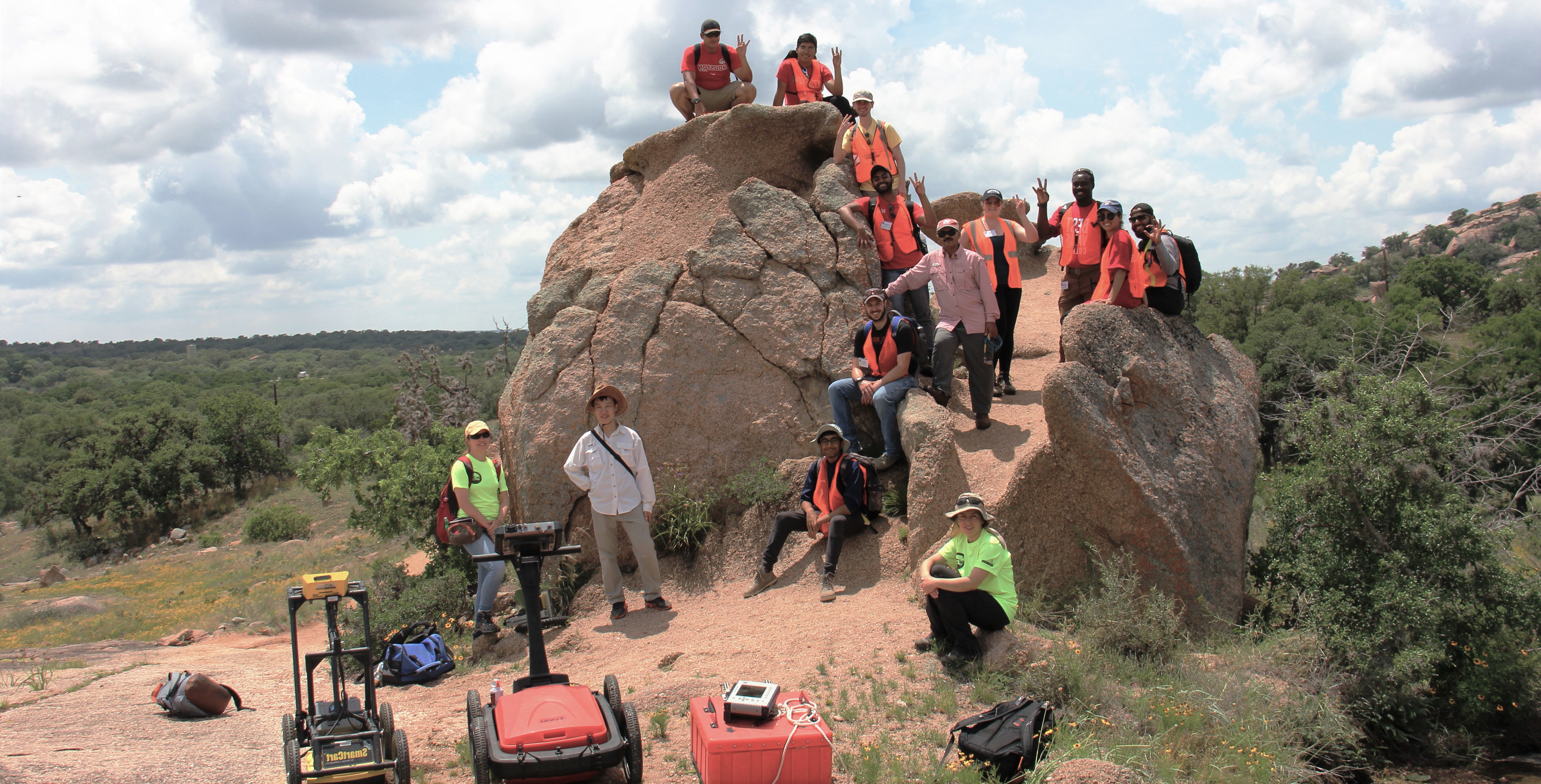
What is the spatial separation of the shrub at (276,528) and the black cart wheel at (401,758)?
81.1ft

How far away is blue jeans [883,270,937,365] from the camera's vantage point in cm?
807

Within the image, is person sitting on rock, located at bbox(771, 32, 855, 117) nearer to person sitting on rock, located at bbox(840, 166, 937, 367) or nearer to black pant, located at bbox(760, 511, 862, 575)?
person sitting on rock, located at bbox(840, 166, 937, 367)

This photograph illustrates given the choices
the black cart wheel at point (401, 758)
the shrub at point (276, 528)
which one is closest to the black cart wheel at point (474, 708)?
the black cart wheel at point (401, 758)

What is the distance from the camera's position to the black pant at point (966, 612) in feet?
17.4

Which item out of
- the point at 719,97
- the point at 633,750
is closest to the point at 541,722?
the point at 633,750

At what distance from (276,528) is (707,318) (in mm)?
23555

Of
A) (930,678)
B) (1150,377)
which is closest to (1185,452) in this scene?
(1150,377)

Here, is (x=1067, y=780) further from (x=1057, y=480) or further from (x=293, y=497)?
(x=293, y=497)

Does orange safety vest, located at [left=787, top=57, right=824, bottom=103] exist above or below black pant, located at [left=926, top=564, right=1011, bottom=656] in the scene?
above

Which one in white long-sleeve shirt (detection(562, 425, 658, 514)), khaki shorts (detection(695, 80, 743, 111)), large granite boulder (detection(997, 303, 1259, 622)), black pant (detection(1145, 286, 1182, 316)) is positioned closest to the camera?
large granite boulder (detection(997, 303, 1259, 622))

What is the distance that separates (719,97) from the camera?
9.45 m

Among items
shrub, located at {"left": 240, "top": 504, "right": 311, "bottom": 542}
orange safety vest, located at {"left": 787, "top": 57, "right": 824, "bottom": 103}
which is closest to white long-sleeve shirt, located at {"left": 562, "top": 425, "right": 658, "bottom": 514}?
orange safety vest, located at {"left": 787, "top": 57, "right": 824, "bottom": 103}

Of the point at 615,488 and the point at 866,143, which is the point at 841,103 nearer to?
the point at 866,143

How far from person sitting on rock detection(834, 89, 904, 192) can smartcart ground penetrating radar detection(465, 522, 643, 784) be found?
5.45 m
